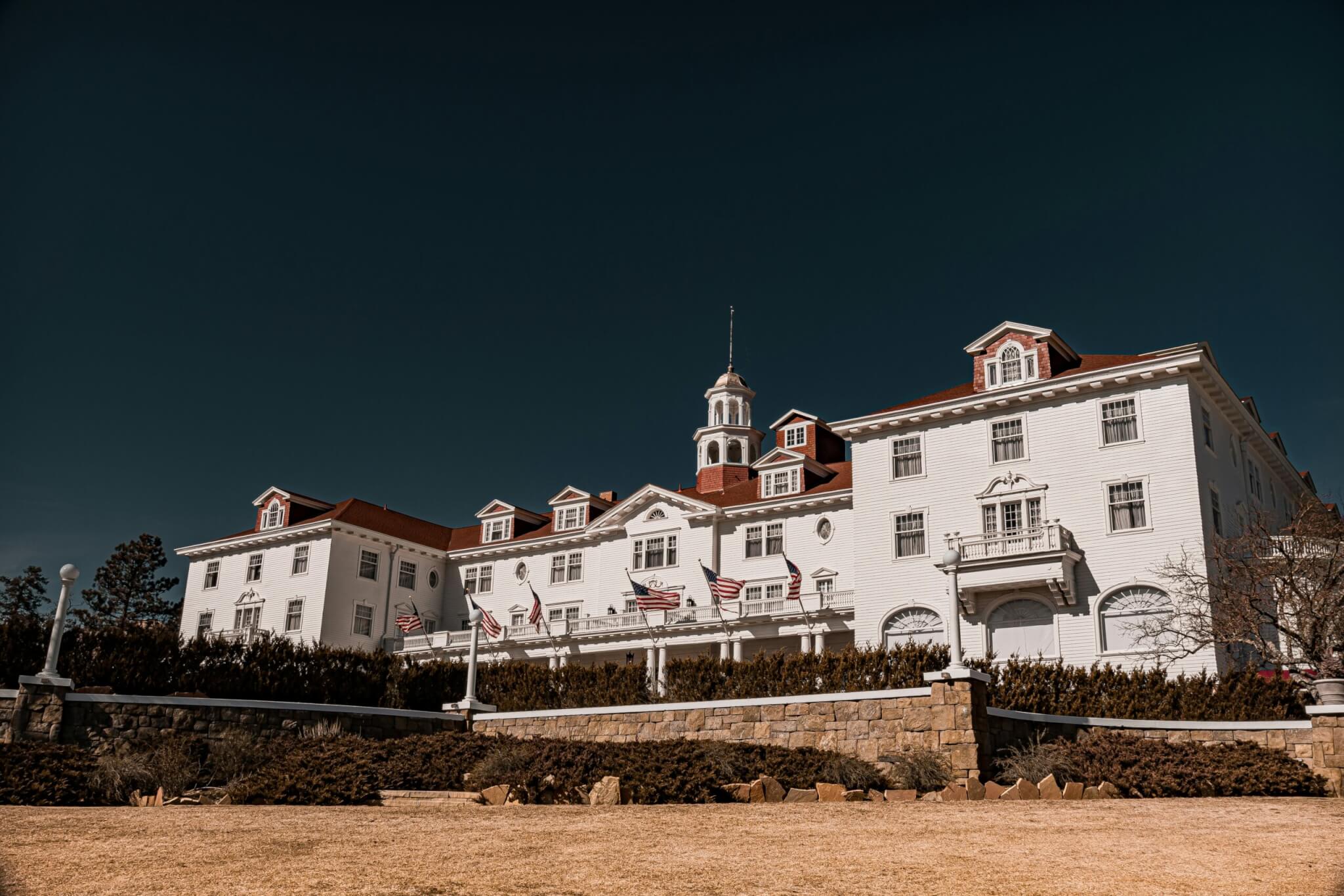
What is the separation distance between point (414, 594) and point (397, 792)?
3669cm

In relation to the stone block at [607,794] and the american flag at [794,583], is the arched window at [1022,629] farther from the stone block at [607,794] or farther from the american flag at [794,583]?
the stone block at [607,794]

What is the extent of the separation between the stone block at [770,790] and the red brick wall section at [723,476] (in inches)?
1404

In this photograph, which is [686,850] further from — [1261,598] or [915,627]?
[915,627]

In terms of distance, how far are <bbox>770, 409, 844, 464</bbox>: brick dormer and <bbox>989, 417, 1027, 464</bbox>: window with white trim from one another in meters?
12.0

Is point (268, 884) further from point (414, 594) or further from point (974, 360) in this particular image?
point (414, 594)

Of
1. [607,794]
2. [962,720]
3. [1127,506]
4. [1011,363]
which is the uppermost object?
[1011,363]

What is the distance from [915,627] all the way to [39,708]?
26116 mm

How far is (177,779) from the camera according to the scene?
→ 1767 centimetres

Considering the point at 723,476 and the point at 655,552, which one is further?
the point at 723,476

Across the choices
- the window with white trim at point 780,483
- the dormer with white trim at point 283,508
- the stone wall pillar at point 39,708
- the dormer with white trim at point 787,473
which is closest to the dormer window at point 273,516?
the dormer with white trim at point 283,508

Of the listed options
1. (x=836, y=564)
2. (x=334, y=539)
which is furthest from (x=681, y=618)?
(x=334, y=539)

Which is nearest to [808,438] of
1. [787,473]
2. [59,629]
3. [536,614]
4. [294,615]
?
[787,473]

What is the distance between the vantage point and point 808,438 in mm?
49156

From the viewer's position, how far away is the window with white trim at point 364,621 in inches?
1980
